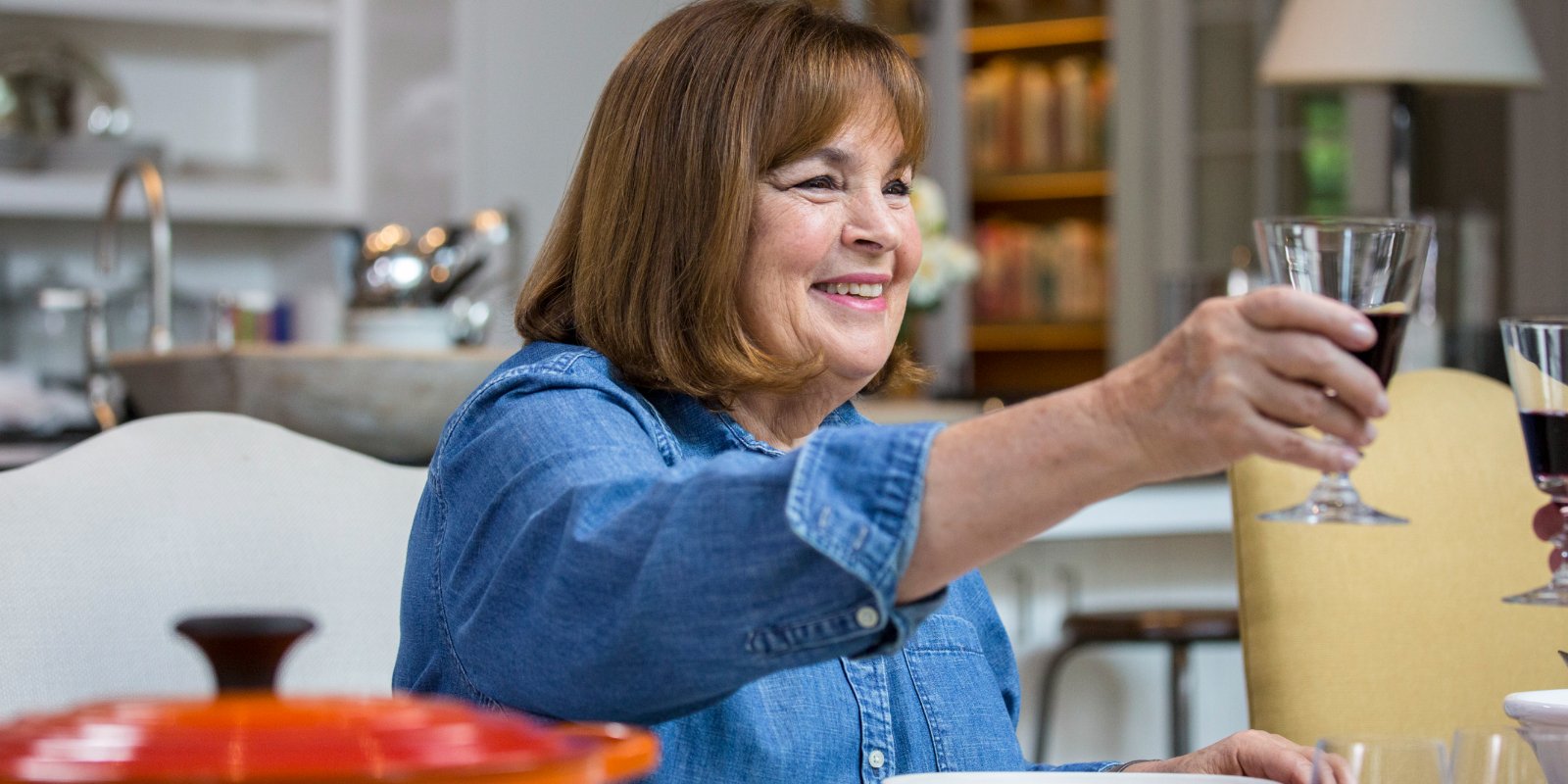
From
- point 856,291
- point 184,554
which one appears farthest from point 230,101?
point 856,291

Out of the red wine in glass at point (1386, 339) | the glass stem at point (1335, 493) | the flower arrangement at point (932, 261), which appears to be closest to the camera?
the red wine in glass at point (1386, 339)

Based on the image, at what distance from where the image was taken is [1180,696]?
2436mm

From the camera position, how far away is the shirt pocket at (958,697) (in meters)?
1.08

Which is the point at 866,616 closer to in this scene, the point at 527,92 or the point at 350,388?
the point at 350,388

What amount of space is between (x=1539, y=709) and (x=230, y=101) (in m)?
3.73

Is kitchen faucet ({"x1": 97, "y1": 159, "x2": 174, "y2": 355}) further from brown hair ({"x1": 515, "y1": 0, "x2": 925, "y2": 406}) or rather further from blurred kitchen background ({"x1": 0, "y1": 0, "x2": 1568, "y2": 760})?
brown hair ({"x1": 515, "y1": 0, "x2": 925, "y2": 406})

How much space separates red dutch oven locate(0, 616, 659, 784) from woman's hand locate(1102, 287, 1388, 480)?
32cm

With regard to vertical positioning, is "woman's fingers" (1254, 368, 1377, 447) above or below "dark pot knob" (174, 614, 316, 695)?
above

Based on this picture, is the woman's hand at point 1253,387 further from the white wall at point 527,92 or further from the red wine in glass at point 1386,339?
the white wall at point 527,92

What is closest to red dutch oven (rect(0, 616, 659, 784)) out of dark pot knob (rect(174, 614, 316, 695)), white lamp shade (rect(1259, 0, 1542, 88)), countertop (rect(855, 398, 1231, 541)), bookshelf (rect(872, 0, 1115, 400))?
dark pot knob (rect(174, 614, 316, 695))

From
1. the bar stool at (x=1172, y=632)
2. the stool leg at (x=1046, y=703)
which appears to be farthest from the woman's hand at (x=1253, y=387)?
the stool leg at (x=1046, y=703)

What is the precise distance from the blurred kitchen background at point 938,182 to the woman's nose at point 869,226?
401 millimetres

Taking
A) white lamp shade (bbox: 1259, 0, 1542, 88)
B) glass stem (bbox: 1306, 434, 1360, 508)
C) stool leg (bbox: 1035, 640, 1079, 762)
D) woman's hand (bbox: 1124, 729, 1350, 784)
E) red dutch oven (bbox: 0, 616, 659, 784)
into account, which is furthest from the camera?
white lamp shade (bbox: 1259, 0, 1542, 88)

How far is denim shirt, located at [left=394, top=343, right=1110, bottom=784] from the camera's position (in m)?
0.68
